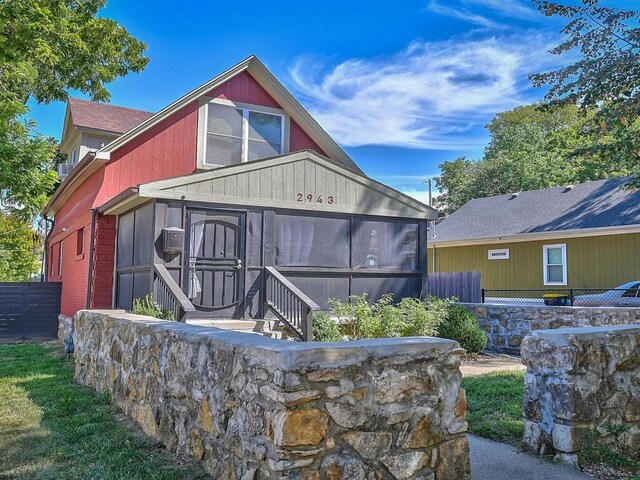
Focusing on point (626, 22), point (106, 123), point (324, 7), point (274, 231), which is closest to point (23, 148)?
point (274, 231)

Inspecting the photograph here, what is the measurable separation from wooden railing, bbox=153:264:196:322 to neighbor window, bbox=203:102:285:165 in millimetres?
3757

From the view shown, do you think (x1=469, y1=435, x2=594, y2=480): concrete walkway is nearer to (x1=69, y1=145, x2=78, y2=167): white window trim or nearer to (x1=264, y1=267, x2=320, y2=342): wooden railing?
(x1=264, y1=267, x2=320, y2=342): wooden railing

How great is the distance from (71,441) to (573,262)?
1466 cm

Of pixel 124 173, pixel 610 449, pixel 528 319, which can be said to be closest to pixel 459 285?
pixel 528 319

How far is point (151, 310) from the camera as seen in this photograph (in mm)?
6977

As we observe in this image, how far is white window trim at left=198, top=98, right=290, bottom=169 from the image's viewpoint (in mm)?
10688

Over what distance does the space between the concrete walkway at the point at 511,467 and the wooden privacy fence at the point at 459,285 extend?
7618mm

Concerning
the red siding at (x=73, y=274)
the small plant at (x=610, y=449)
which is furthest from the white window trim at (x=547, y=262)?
the red siding at (x=73, y=274)

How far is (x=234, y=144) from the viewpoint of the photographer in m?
10.9

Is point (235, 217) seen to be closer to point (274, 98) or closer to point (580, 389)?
point (274, 98)

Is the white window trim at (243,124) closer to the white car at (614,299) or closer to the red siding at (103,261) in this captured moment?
the red siding at (103,261)

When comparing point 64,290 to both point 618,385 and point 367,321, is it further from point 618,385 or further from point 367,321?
point 618,385

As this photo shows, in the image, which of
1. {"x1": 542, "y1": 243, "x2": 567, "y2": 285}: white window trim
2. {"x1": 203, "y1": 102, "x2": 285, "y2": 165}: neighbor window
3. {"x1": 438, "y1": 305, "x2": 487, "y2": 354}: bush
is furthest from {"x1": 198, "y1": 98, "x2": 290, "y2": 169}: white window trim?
{"x1": 542, "y1": 243, "x2": 567, "y2": 285}: white window trim

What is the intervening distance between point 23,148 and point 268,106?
5261 millimetres
